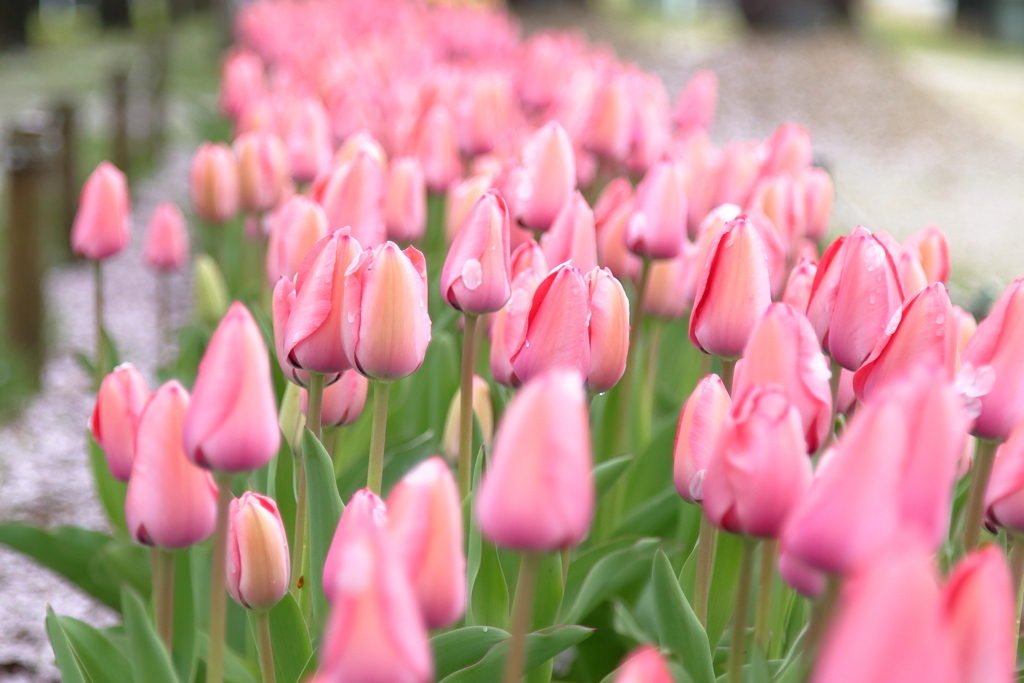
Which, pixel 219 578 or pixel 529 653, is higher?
pixel 219 578

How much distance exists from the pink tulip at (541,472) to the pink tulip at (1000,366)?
1.99ft

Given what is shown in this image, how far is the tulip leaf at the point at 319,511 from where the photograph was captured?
1396 mm

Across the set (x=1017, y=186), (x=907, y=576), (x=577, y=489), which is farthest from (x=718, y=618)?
(x=1017, y=186)

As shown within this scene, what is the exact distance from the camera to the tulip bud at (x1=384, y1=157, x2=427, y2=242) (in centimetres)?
218

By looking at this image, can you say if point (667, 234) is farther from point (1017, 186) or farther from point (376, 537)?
point (1017, 186)

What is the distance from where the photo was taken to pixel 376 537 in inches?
27.6

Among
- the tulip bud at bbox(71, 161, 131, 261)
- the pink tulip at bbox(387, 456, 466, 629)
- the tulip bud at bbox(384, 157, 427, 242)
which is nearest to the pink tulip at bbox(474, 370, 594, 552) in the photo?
the pink tulip at bbox(387, 456, 466, 629)

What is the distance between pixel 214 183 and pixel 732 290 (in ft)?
6.09

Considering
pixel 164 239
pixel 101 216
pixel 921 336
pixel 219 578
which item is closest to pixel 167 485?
pixel 219 578

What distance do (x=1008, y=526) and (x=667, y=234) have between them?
924 millimetres

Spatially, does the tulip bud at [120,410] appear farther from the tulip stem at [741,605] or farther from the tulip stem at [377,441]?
the tulip stem at [741,605]

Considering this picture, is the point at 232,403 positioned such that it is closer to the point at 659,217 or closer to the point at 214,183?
the point at 659,217

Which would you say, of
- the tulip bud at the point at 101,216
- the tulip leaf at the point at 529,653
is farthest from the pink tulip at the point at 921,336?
the tulip bud at the point at 101,216

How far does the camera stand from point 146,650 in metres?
1.22
